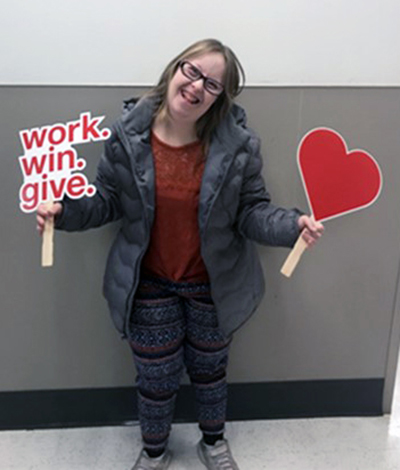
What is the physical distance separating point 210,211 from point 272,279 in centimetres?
45

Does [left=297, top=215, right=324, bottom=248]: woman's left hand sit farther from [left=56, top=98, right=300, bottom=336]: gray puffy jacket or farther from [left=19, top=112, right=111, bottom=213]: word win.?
[left=19, top=112, right=111, bottom=213]: word win.

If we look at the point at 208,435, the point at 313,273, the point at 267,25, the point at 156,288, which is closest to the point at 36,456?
the point at 208,435

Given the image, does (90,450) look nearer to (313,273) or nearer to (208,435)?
(208,435)

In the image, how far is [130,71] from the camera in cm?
140

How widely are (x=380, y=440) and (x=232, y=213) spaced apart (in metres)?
0.97

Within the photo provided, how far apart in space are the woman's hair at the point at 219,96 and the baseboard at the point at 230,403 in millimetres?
897

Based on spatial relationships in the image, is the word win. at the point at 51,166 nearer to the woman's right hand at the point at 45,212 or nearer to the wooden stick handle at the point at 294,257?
the woman's right hand at the point at 45,212

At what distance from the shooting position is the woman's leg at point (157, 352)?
1.41 metres

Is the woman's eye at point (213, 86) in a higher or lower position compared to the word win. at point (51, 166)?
higher

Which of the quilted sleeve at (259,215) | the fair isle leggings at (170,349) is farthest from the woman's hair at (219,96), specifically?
the fair isle leggings at (170,349)

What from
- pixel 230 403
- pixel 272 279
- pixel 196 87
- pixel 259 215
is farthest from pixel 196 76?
pixel 230 403

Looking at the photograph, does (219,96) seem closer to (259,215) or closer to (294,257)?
(259,215)

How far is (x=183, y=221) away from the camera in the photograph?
52.3 inches

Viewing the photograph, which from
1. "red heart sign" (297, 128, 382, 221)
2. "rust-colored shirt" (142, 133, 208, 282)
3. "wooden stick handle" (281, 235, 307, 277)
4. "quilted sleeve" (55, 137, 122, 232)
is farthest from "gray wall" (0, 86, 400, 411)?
"wooden stick handle" (281, 235, 307, 277)
